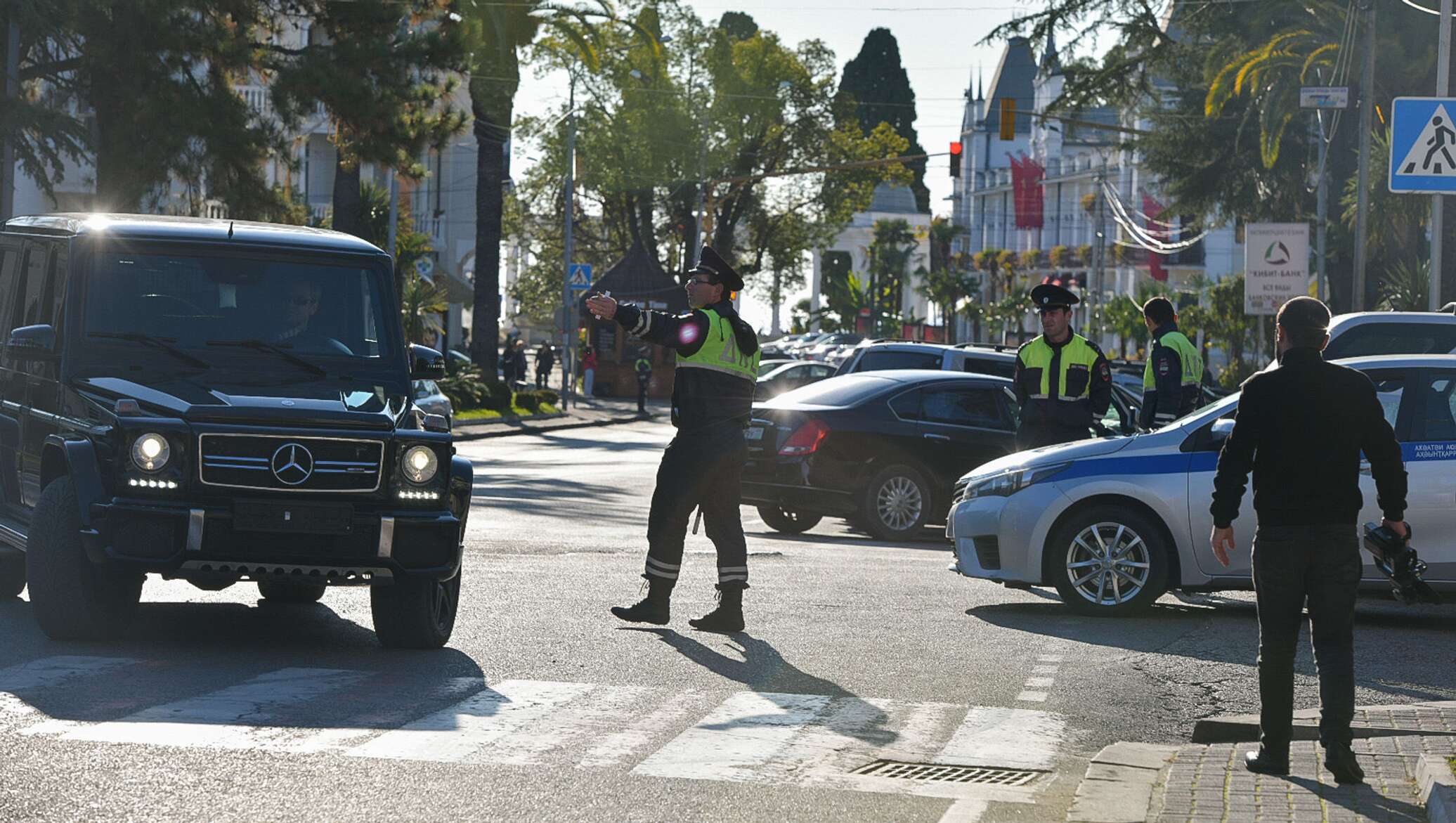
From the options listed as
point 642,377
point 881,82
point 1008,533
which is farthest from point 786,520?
point 881,82

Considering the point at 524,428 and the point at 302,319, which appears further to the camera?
the point at 524,428

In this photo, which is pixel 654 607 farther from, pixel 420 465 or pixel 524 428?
pixel 524 428

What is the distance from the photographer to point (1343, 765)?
22.5 feet

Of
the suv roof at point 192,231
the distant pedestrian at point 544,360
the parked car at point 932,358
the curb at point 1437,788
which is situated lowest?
the curb at point 1437,788

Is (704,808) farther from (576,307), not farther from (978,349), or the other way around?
(576,307)

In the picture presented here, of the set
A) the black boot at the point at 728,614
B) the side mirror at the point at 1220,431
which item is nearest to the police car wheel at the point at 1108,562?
the side mirror at the point at 1220,431

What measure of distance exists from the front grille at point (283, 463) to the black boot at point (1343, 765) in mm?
4378

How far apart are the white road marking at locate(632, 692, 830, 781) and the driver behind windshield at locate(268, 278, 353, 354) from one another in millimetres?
2955

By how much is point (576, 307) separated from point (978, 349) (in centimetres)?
3733

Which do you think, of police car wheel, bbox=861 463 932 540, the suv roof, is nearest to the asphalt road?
the suv roof

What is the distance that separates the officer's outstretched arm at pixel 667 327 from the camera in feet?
33.1

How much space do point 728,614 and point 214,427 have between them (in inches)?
116

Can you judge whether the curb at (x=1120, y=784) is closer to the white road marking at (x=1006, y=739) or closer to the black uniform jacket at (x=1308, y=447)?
the white road marking at (x=1006, y=739)

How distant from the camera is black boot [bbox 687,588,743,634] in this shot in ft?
35.1
